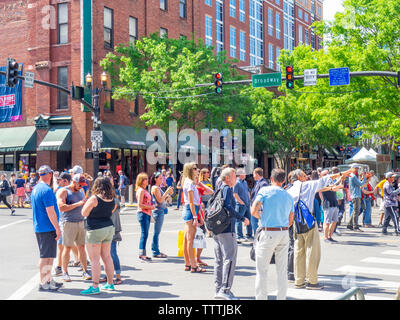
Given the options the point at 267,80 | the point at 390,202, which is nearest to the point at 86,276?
the point at 390,202

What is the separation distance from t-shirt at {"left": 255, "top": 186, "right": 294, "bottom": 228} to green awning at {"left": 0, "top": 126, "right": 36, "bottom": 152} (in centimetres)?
2514

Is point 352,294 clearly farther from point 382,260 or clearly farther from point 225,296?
point 382,260

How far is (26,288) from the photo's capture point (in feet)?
25.5

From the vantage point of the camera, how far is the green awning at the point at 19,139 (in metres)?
29.2

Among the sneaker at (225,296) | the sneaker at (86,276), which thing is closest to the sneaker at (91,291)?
the sneaker at (86,276)

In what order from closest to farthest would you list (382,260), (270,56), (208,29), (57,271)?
(57,271) → (382,260) → (208,29) → (270,56)

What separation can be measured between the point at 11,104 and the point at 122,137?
26.0 feet

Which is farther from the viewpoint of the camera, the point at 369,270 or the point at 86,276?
the point at 369,270

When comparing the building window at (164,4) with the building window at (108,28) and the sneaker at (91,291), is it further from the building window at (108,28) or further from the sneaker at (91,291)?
the sneaker at (91,291)

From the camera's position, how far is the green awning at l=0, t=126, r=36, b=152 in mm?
29219

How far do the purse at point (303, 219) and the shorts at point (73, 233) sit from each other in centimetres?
370

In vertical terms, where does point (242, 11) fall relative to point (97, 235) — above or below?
above

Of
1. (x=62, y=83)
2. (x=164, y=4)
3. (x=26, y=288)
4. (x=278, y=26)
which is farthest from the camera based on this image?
(x=278, y=26)
